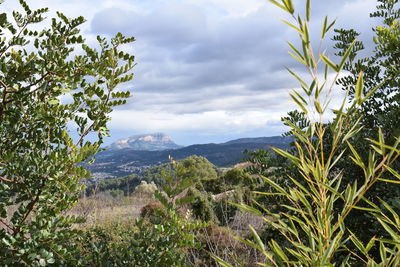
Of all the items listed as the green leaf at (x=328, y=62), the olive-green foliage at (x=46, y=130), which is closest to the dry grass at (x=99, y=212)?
the olive-green foliage at (x=46, y=130)

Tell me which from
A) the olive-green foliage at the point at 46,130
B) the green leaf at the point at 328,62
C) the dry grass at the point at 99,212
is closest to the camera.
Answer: the green leaf at the point at 328,62

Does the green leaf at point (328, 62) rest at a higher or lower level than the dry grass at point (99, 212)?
higher

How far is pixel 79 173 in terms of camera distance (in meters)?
1.77

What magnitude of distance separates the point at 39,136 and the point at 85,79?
42cm

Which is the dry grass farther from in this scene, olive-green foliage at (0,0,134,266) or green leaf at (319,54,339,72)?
green leaf at (319,54,339,72)

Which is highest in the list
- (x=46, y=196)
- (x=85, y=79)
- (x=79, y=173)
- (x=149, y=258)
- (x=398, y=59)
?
(x=398, y=59)

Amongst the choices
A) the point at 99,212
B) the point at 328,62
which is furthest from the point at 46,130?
the point at 99,212

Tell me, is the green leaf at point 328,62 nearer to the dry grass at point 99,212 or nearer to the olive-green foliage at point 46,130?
the olive-green foliage at point 46,130

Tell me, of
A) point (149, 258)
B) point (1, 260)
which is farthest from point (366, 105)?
point (1, 260)

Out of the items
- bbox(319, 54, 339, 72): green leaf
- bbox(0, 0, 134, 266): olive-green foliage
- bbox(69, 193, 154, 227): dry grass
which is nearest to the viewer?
bbox(319, 54, 339, 72): green leaf

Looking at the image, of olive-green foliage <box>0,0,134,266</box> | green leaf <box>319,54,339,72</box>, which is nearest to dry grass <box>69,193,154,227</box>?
olive-green foliage <box>0,0,134,266</box>

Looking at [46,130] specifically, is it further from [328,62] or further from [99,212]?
[99,212]

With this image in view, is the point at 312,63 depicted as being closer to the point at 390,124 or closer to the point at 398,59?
the point at 390,124

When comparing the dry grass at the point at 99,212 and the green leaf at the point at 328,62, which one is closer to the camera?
the green leaf at the point at 328,62
